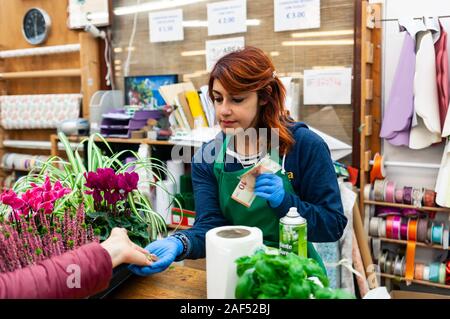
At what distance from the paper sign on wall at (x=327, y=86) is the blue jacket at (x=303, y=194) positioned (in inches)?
46.7

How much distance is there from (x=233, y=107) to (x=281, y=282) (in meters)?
0.77

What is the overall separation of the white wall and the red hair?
50.9 inches

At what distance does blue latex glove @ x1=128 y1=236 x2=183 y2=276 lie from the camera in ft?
3.41

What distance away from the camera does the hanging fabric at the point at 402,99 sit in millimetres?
2307

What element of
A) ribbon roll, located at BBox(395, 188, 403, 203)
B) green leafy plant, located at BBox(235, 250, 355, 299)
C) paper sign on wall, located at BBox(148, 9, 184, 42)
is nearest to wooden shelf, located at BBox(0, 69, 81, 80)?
paper sign on wall, located at BBox(148, 9, 184, 42)

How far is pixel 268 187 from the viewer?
1.21 metres

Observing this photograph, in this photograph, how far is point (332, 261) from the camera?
219cm

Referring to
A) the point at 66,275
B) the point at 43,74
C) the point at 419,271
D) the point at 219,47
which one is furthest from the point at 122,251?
the point at 43,74

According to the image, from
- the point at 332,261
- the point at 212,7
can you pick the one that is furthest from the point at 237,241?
the point at 212,7

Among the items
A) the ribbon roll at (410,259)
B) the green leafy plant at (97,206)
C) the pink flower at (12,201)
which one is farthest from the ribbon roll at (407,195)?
the pink flower at (12,201)

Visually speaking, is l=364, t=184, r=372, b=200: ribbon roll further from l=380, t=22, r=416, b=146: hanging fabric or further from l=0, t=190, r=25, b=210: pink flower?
l=0, t=190, r=25, b=210: pink flower

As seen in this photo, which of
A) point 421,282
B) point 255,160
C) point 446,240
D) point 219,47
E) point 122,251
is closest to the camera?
point 122,251

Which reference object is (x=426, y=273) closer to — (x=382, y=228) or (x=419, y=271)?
(x=419, y=271)
